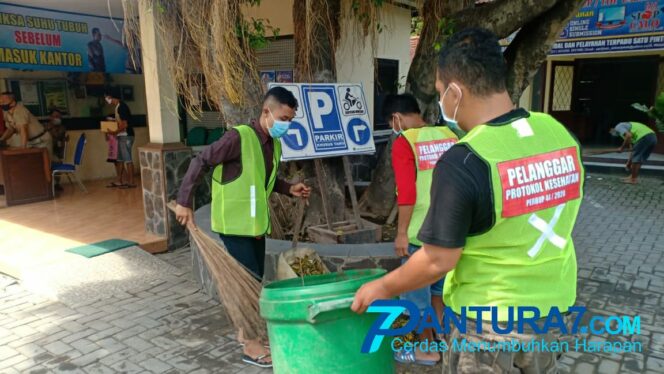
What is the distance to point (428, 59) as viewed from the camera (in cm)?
512

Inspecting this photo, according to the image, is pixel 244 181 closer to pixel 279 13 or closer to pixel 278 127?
pixel 278 127

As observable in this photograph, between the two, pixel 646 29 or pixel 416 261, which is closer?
pixel 416 261

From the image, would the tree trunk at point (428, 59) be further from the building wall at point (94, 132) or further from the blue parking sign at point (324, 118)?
the building wall at point (94, 132)

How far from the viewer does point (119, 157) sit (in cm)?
812

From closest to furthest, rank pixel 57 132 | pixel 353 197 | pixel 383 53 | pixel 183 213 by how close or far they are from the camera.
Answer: pixel 183 213, pixel 353 197, pixel 57 132, pixel 383 53

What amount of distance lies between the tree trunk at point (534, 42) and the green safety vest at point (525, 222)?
3.62m

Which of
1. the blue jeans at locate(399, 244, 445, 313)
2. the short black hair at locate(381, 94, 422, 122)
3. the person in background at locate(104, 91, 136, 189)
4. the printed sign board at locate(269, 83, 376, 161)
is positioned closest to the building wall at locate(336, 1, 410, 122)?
the printed sign board at locate(269, 83, 376, 161)

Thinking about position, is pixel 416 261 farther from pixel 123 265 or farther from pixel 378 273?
pixel 123 265

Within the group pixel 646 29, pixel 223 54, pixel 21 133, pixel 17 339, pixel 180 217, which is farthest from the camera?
pixel 646 29

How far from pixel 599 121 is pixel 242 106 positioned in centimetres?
1284

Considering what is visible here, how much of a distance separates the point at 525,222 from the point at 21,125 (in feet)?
25.2

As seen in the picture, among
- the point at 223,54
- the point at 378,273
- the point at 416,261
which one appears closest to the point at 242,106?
the point at 223,54

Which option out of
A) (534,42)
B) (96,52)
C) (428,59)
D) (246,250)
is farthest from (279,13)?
(246,250)

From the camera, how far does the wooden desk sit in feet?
22.4
